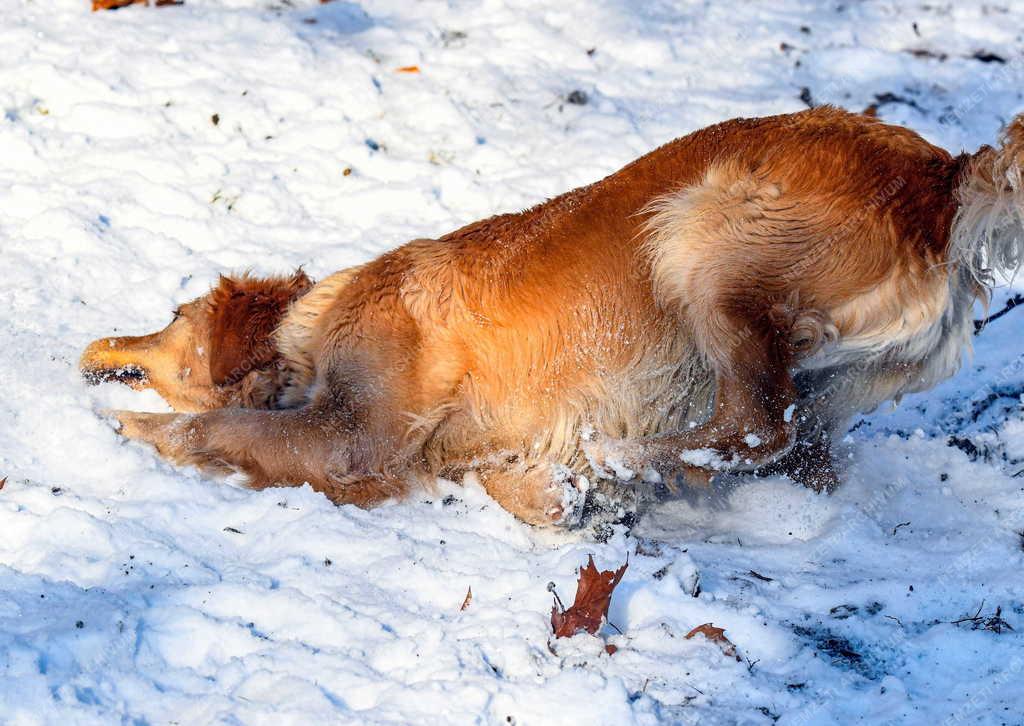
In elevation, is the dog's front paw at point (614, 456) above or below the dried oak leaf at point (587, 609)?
below

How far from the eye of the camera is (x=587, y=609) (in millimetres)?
3053

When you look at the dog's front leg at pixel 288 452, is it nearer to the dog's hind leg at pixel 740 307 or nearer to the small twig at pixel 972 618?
the dog's hind leg at pixel 740 307

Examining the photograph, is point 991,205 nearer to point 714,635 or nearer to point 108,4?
point 714,635

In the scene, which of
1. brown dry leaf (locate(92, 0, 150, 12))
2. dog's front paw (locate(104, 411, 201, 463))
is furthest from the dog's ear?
brown dry leaf (locate(92, 0, 150, 12))

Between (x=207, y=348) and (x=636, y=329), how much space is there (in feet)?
6.39

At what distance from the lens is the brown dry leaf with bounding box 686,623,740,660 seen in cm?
307

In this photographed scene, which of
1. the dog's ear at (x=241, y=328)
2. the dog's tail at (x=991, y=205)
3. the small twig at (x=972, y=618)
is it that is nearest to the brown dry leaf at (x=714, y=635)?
the small twig at (x=972, y=618)

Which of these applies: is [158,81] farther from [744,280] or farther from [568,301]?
[744,280]

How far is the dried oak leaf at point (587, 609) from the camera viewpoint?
119 inches

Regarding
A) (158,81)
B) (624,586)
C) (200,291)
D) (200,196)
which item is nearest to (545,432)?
(624,586)

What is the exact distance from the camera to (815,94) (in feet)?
23.0

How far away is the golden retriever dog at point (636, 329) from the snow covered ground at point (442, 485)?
26 centimetres

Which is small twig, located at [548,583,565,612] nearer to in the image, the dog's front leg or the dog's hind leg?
the dog's hind leg

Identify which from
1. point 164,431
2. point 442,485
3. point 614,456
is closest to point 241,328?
point 164,431
